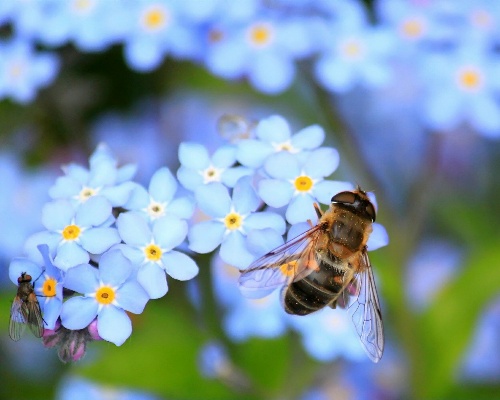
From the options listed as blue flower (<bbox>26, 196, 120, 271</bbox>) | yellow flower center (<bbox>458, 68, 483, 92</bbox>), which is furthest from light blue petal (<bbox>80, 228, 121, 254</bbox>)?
yellow flower center (<bbox>458, 68, 483, 92</bbox>)

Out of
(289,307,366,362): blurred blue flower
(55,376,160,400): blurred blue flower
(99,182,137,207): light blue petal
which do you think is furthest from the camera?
(55,376,160,400): blurred blue flower

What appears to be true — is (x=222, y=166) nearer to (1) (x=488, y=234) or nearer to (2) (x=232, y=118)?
(2) (x=232, y=118)

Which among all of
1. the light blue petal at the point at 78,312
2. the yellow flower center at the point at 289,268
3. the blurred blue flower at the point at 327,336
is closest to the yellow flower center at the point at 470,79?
the blurred blue flower at the point at 327,336

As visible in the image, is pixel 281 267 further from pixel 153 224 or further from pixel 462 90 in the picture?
pixel 462 90

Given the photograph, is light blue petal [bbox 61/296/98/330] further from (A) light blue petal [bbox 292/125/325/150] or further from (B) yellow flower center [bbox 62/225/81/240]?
(A) light blue petal [bbox 292/125/325/150]

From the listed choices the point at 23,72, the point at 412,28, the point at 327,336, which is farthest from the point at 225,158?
the point at 412,28

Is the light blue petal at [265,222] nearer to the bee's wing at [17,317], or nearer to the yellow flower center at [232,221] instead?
the yellow flower center at [232,221]

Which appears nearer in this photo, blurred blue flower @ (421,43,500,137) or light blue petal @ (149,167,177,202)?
light blue petal @ (149,167,177,202)
